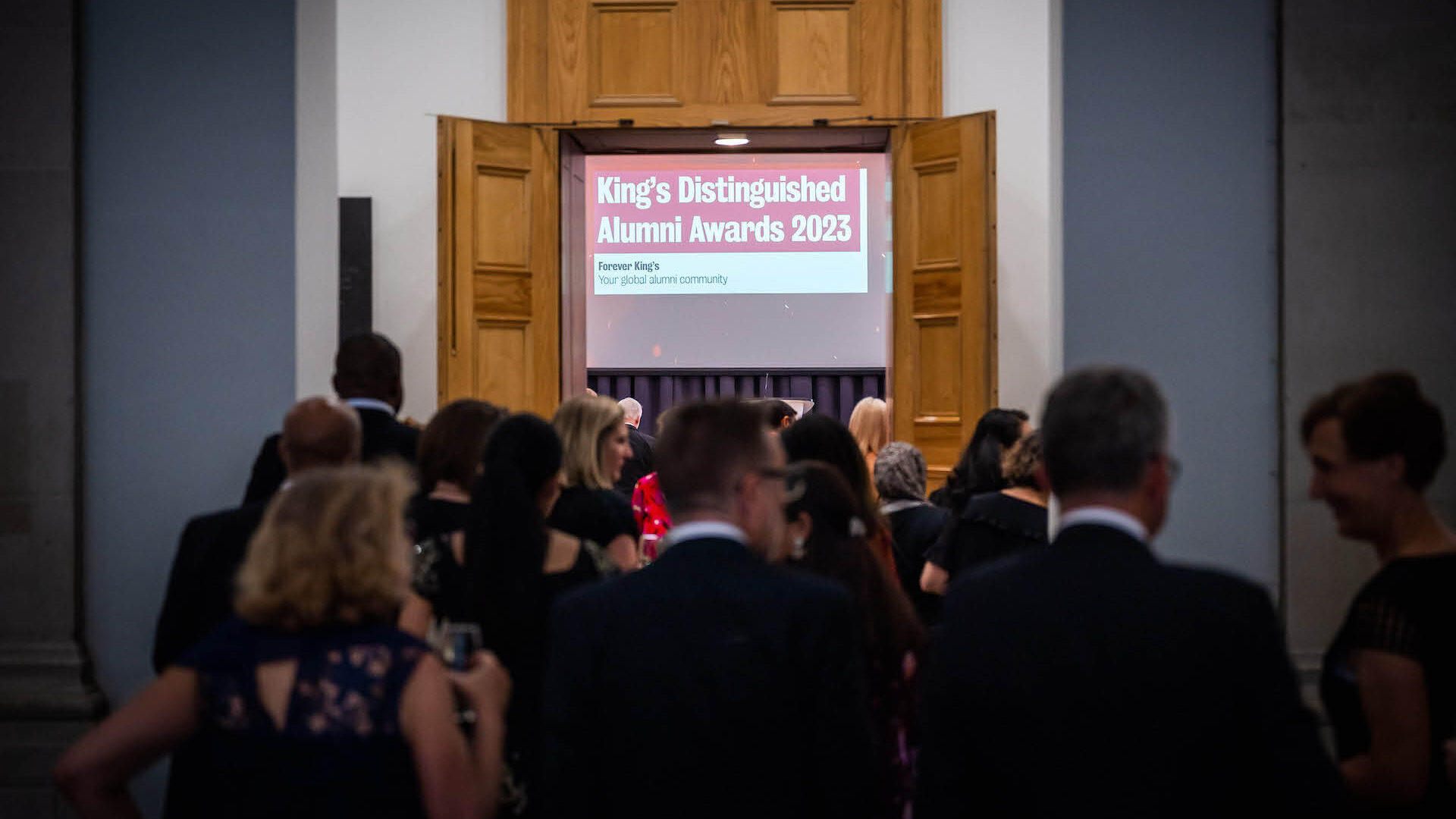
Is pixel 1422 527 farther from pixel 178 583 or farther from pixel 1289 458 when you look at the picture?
pixel 178 583

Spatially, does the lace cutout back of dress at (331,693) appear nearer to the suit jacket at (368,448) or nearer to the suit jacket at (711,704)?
the suit jacket at (711,704)

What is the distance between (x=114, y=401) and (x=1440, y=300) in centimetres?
383

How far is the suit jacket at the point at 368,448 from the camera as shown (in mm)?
3381

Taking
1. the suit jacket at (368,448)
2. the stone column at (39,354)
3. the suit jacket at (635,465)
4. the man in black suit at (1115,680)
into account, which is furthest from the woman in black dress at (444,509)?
the suit jacket at (635,465)

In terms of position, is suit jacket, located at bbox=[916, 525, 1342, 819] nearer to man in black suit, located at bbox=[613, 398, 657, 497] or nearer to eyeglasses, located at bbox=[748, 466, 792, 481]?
eyeglasses, located at bbox=[748, 466, 792, 481]

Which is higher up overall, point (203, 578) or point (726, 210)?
point (726, 210)

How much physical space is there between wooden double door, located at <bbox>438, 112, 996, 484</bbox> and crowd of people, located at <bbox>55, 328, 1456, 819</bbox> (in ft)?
15.3

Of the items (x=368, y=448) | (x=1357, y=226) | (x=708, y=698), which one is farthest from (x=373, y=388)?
(x=1357, y=226)

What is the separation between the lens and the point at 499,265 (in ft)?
23.1

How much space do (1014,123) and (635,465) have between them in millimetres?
3674

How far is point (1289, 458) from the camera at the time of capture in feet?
12.2

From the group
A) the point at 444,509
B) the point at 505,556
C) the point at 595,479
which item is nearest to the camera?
the point at 505,556

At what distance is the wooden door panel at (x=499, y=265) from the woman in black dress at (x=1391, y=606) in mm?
5299

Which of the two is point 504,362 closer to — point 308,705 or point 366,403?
point 366,403
